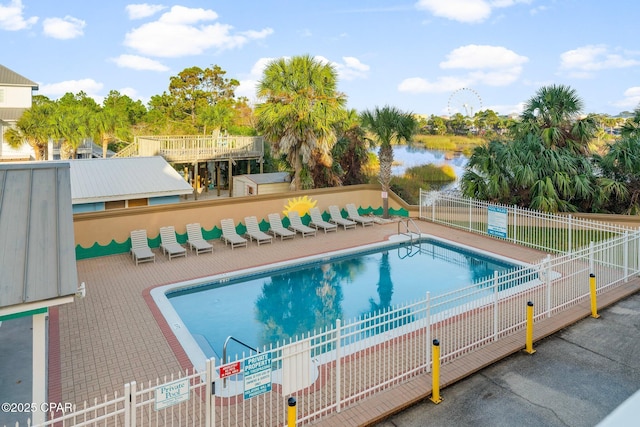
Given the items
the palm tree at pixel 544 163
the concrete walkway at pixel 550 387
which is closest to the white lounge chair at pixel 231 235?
the palm tree at pixel 544 163

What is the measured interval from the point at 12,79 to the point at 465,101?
60.5m

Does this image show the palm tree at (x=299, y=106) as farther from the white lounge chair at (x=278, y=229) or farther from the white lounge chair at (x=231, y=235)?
the white lounge chair at (x=231, y=235)

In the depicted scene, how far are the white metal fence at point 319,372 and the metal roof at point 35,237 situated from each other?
1436mm

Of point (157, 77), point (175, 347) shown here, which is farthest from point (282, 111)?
point (157, 77)

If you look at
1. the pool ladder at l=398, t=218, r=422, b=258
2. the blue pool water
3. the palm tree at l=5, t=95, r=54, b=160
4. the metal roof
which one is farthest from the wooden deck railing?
the metal roof

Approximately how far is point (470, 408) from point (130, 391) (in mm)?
4560

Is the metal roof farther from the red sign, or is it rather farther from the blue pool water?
the blue pool water

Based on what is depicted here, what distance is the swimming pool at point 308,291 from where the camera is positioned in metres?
10.3

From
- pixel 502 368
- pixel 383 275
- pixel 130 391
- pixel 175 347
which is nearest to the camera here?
pixel 130 391

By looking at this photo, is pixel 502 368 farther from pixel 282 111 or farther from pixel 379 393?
pixel 282 111

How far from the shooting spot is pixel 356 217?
20.0 meters

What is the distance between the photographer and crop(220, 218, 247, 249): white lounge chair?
16203 mm

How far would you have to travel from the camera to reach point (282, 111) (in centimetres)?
2000

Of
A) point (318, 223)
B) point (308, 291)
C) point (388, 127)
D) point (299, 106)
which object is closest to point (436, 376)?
point (308, 291)
